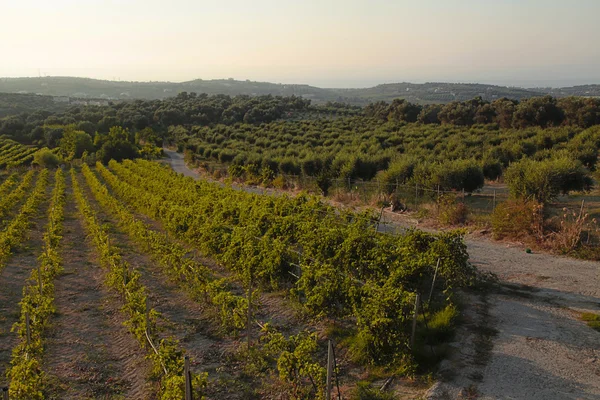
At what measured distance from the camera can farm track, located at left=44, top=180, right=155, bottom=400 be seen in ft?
25.7

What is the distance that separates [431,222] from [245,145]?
120 feet

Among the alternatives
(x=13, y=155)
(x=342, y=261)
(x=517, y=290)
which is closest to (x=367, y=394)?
(x=342, y=261)

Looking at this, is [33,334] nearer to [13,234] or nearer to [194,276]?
[194,276]

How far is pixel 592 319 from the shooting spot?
30.3 ft

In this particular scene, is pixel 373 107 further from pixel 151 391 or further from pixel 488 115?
pixel 151 391

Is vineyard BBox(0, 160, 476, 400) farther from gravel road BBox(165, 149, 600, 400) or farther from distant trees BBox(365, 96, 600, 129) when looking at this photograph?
distant trees BBox(365, 96, 600, 129)

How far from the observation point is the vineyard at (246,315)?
7.56 metres

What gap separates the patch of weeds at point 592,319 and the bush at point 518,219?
236 inches

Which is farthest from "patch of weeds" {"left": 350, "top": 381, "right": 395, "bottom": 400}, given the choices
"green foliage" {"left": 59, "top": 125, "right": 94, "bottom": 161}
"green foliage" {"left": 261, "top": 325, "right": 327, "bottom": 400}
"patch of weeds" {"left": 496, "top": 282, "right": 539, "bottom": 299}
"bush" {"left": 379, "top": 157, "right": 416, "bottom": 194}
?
"green foliage" {"left": 59, "top": 125, "right": 94, "bottom": 161}

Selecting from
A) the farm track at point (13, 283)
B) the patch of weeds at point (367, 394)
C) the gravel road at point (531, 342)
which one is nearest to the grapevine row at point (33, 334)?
the farm track at point (13, 283)

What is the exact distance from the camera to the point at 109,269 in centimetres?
1531

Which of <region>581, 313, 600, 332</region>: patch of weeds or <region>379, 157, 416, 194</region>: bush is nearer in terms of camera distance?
<region>581, 313, 600, 332</region>: patch of weeds

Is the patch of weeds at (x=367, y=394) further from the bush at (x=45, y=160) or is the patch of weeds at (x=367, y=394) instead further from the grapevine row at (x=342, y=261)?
the bush at (x=45, y=160)

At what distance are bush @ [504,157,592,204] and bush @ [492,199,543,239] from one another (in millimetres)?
872
